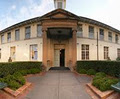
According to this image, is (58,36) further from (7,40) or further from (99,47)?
(7,40)

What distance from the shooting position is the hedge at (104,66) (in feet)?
27.3

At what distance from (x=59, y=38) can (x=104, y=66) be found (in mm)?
9266

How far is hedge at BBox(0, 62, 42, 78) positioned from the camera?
30.1 feet

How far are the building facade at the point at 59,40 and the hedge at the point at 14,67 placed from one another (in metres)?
1.70

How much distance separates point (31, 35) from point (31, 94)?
14.1m

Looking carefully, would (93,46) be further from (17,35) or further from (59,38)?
(17,35)

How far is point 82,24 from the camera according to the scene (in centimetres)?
1877

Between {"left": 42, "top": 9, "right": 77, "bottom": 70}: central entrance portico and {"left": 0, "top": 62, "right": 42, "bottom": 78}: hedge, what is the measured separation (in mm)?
1972

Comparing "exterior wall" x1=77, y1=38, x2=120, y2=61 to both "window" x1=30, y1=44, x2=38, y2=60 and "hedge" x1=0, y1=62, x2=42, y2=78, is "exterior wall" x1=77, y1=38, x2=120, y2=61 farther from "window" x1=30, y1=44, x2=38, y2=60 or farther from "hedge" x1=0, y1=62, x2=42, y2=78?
"hedge" x1=0, y1=62, x2=42, y2=78

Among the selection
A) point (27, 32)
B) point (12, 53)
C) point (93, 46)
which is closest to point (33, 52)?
point (27, 32)

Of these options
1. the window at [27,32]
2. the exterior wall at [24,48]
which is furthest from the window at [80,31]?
the window at [27,32]

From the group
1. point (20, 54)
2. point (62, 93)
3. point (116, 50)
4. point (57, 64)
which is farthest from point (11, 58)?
point (116, 50)

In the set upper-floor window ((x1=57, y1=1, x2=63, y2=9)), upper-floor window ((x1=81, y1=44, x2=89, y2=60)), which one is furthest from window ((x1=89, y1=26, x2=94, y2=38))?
upper-floor window ((x1=57, y1=1, x2=63, y2=9))

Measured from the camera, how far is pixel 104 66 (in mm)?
9969
